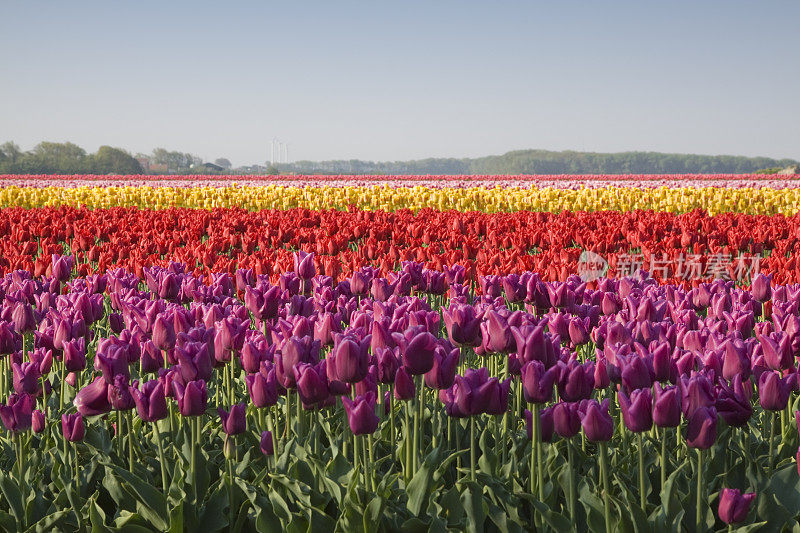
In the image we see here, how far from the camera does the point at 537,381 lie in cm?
234

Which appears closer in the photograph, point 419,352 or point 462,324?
point 419,352

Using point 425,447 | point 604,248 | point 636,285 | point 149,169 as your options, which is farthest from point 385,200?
point 149,169

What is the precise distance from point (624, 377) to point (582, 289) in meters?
1.65

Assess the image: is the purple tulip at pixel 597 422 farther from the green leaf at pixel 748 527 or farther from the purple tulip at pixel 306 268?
the purple tulip at pixel 306 268

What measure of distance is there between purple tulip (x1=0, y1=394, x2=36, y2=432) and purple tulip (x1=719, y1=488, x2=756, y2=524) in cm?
229

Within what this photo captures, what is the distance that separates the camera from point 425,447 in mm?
3197

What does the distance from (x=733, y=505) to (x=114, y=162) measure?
301 feet

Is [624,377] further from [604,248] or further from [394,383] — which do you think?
[604,248]

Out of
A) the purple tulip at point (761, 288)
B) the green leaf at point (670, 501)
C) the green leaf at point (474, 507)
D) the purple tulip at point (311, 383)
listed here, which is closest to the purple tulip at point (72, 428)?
the purple tulip at point (311, 383)

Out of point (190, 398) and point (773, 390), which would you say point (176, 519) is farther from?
point (773, 390)

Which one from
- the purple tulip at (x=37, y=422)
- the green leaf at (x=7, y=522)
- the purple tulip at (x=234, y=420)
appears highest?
the purple tulip at (x=234, y=420)

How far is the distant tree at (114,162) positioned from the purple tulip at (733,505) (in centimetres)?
8821

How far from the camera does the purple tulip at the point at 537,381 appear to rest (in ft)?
7.69

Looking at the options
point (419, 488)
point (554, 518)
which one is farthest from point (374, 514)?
point (554, 518)
